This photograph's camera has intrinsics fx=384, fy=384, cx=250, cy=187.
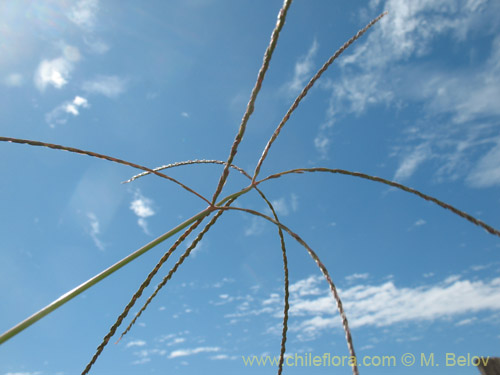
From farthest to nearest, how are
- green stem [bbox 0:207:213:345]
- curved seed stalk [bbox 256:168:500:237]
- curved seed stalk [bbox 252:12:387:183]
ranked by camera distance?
curved seed stalk [bbox 252:12:387:183]
curved seed stalk [bbox 256:168:500:237]
green stem [bbox 0:207:213:345]

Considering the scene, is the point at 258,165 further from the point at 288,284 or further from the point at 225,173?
the point at 288,284

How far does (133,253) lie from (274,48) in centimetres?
48

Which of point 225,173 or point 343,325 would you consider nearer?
point 343,325

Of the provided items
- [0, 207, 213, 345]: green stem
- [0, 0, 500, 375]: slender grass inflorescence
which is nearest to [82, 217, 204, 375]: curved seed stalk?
[0, 0, 500, 375]: slender grass inflorescence

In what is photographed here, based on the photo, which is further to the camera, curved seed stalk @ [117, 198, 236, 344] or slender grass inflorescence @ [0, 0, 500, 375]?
curved seed stalk @ [117, 198, 236, 344]

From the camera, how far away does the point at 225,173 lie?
939mm

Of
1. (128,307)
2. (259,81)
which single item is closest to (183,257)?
(128,307)

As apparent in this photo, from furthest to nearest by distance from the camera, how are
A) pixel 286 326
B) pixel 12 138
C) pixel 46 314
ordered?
pixel 286 326 → pixel 12 138 → pixel 46 314

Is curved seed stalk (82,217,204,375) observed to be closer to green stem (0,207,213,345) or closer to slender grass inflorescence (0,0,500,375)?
slender grass inflorescence (0,0,500,375)

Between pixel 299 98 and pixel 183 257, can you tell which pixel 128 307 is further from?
pixel 299 98

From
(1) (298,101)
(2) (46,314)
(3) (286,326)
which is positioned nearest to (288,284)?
(3) (286,326)

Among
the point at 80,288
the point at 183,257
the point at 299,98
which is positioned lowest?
the point at 80,288

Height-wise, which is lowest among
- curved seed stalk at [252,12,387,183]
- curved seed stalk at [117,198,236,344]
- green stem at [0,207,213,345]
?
green stem at [0,207,213,345]

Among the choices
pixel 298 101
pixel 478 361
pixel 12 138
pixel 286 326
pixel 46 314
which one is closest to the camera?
pixel 46 314
